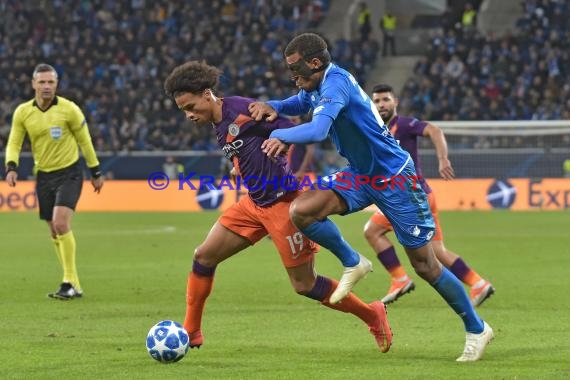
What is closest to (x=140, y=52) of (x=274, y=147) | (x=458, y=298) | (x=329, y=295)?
(x=329, y=295)

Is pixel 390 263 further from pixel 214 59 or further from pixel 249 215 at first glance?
pixel 214 59

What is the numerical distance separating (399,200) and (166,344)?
189 centimetres

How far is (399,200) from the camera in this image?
8.02 meters

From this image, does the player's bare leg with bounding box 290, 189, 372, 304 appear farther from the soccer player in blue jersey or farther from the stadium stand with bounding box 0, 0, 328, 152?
the stadium stand with bounding box 0, 0, 328, 152

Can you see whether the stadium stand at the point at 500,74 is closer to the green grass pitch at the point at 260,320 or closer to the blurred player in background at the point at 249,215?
the green grass pitch at the point at 260,320

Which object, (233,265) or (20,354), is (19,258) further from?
(20,354)

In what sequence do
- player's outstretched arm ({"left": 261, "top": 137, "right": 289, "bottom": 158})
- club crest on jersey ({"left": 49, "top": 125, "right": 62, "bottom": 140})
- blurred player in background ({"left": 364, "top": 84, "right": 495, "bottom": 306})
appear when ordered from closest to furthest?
player's outstretched arm ({"left": 261, "top": 137, "right": 289, "bottom": 158})
blurred player in background ({"left": 364, "top": 84, "right": 495, "bottom": 306})
club crest on jersey ({"left": 49, "top": 125, "right": 62, "bottom": 140})

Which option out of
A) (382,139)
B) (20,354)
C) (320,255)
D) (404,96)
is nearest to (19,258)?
(320,255)

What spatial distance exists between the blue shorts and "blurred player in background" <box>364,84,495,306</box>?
3.18 meters

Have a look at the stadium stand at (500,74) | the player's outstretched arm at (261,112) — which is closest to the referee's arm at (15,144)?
the player's outstretched arm at (261,112)

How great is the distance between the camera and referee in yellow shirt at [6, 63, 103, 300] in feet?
41.0

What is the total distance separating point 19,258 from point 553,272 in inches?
310

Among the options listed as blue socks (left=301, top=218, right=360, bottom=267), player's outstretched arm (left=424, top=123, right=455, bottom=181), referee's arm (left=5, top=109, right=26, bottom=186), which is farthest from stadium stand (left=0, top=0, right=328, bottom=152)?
blue socks (left=301, top=218, right=360, bottom=267)

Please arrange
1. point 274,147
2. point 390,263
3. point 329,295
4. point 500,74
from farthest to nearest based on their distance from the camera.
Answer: point 500,74
point 390,263
point 329,295
point 274,147
